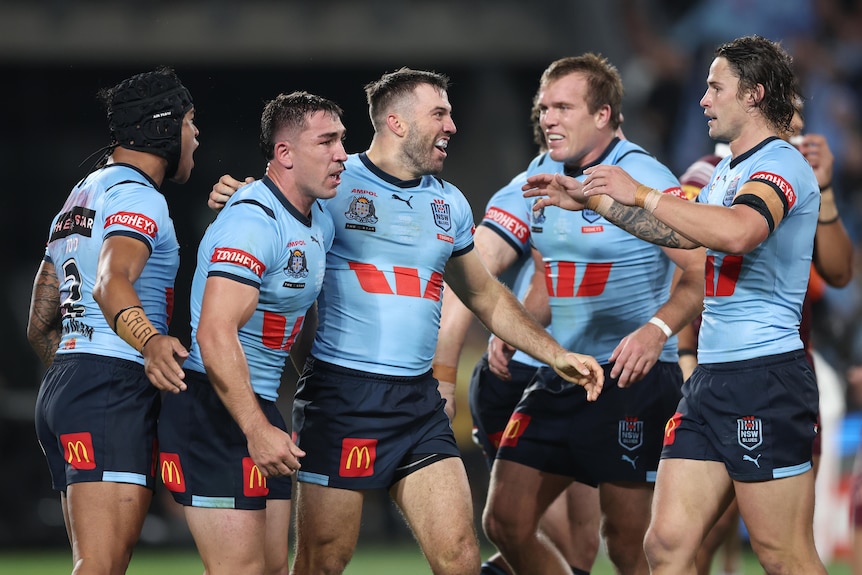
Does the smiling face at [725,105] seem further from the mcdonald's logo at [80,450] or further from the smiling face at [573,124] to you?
the mcdonald's logo at [80,450]

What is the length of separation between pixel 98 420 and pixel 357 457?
1153 mm

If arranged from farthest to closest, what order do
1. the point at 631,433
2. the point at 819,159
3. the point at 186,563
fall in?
the point at 186,563 < the point at 819,159 < the point at 631,433

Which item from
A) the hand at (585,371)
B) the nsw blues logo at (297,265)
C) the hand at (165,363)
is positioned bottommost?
the hand at (585,371)

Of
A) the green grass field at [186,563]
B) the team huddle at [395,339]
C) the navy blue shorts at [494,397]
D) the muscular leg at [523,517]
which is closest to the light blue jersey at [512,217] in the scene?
the navy blue shorts at [494,397]

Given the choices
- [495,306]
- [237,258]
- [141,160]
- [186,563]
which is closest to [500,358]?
[495,306]

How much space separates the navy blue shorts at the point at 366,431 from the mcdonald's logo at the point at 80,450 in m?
0.95

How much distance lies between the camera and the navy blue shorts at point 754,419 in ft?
16.5

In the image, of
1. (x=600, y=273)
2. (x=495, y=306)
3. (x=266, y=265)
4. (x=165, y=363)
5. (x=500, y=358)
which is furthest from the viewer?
(x=500, y=358)

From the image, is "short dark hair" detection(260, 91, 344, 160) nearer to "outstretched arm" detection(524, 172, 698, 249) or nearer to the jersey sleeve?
the jersey sleeve

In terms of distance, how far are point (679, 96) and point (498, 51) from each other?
8.59 ft

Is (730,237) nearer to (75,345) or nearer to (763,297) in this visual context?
(763,297)

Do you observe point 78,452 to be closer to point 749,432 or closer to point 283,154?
point 283,154

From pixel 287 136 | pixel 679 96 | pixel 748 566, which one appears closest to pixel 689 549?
pixel 287 136

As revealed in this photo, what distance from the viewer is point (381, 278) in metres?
5.62
